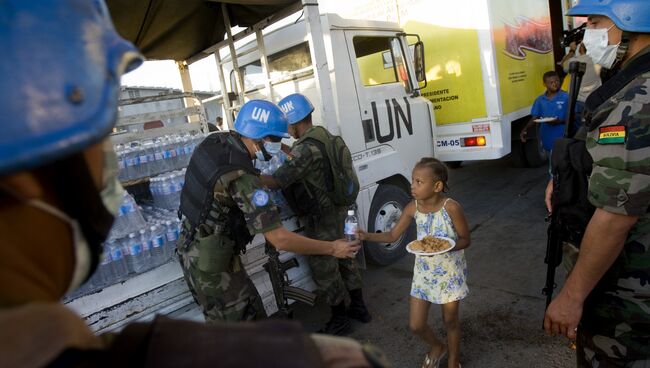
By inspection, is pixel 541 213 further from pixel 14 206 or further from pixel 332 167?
pixel 14 206

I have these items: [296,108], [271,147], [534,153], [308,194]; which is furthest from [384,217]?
[534,153]

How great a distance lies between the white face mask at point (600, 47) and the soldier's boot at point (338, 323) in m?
2.35

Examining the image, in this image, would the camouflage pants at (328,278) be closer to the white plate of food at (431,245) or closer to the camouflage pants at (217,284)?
the camouflage pants at (217,284)

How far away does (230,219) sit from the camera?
7.28 feet

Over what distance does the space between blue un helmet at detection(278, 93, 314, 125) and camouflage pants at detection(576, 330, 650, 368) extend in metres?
2.33

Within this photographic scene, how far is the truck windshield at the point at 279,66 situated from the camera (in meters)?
3.92

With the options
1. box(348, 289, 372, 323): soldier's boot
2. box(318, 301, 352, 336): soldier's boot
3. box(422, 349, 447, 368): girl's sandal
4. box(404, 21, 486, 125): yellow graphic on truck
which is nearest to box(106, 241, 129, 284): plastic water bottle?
box(318, 301, 352, 336): soldier's boot

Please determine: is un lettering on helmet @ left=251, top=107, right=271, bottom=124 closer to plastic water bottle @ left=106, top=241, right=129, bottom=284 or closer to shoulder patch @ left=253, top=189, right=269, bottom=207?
shoulder patch @ left=253, top=189, right=269, bottom=207

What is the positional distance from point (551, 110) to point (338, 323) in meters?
3.97

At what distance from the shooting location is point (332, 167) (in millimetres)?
3051

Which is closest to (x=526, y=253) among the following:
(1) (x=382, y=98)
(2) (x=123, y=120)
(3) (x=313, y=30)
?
(1) (x=382, y=98)

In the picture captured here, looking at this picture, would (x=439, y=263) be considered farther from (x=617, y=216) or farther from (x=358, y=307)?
(x=358, y=307)

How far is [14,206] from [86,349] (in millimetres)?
203

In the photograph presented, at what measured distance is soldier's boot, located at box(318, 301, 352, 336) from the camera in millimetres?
3107
